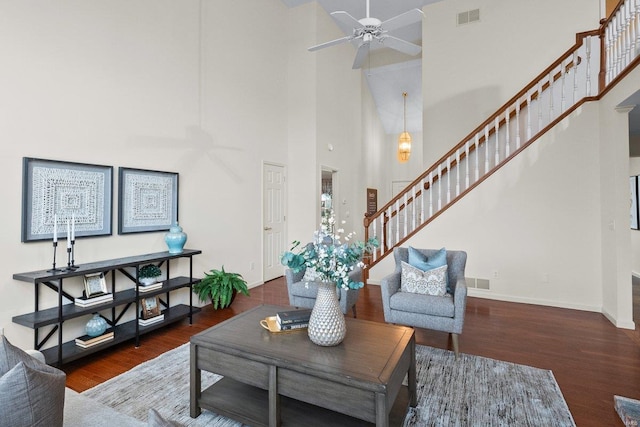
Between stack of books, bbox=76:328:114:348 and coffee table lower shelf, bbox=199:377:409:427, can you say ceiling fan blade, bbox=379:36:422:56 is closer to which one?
coffee table lower shelf, bbox=199:377:409:427

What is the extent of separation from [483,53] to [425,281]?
4.75 m

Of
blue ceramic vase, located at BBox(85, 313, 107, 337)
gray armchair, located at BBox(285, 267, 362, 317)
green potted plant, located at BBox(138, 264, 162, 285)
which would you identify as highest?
Result: green potted plant, located at BBox(138, 264, 162, 285)

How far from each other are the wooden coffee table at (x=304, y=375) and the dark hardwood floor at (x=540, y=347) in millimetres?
1147

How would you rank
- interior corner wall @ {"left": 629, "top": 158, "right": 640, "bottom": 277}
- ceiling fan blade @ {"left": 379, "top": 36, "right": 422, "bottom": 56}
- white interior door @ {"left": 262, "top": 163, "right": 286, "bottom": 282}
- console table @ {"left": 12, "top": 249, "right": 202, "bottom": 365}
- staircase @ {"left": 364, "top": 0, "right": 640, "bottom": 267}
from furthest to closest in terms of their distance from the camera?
white interior door @ {"left": 262, "top": 163, "right": 286, "bottom": 282} → interior corner wall @ {"left": 629, "top": 158, "right": 640, "bottom": 277} → ceiling fan blade @ {"left": 379, "top": 36, "right": 422, "bottom": 56} → staircase @ {"left": 364, "top": 0, "right": 640, "bottom": 267} → console table @ {"left": 12, "top": 249, "right": 202, "bottom": 365}

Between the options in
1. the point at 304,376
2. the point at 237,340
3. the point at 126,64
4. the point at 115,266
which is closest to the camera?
the point at 304,376

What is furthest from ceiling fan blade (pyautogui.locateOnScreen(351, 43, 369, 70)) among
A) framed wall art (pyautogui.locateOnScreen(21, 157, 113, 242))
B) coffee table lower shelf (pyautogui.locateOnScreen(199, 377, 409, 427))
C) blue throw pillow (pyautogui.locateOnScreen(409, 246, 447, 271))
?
coffee table lower shelf (pyautogui.locateOnScreen(199, 377, 409, 427))

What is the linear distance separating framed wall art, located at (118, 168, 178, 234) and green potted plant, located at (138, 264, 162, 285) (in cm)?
42

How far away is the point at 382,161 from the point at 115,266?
8233 mm

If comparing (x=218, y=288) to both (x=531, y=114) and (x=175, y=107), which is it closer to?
(x=175, y=107)

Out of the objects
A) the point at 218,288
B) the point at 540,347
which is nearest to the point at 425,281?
the point at 540,347

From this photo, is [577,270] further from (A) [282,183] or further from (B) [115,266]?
(B) [115,266]

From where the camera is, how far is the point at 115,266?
300cm

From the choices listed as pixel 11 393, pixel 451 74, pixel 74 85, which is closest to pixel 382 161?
pixel 451 74

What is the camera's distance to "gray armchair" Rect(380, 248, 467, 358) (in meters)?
2.89
